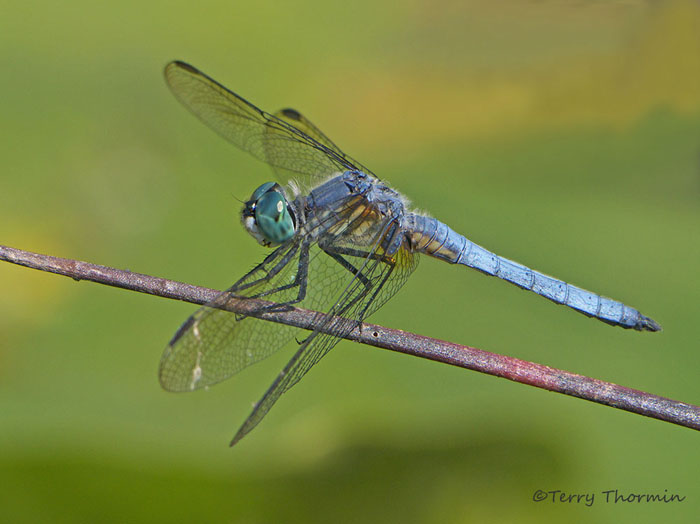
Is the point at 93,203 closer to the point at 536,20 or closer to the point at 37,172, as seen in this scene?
the point at 37,172

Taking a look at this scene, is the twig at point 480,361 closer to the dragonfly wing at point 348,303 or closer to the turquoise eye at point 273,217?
the dragonfly wing at point 348,303

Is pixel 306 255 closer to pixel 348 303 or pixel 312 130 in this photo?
pixel 348 303

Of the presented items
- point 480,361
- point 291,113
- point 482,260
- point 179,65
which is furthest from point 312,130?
point 480,361

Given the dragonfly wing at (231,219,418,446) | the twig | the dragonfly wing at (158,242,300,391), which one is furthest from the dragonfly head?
the twig

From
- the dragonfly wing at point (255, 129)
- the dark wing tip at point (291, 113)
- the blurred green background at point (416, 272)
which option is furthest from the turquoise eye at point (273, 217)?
the dark wing tip at point (291, 113)

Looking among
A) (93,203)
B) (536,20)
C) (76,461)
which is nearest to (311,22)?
(536,20)

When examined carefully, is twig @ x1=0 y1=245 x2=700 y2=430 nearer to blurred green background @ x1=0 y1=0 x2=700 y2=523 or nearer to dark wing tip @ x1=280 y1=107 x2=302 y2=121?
blurred green background @ x1=0 y1=0 x2=700 y2=523
